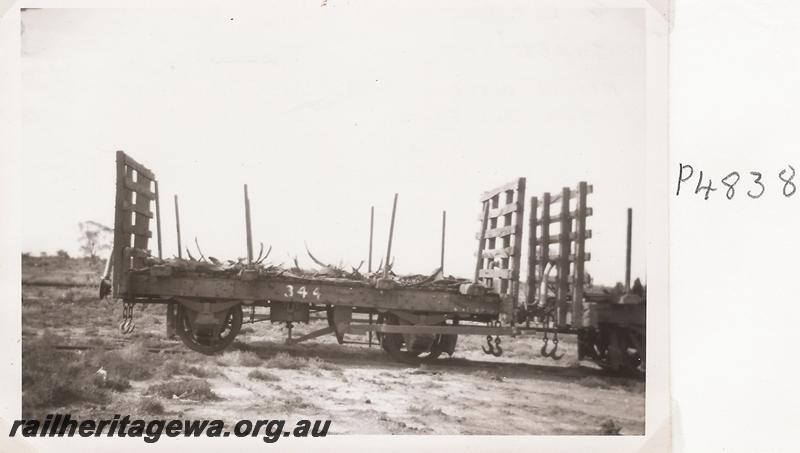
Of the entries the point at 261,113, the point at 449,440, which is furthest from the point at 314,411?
the point at 261,113

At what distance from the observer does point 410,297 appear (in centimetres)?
597

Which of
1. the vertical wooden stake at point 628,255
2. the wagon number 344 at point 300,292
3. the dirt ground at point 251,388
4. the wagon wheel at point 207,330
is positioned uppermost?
the vertical wooden stake at point 628,255

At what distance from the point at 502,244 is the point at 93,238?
146 inches

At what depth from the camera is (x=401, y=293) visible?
5.96 metres

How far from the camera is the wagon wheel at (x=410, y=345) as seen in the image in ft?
19.4

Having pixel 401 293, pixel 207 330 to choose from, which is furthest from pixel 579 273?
pixel 207 330

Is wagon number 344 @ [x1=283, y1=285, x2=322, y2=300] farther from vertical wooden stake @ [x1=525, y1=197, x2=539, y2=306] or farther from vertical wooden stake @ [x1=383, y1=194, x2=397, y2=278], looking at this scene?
vertical wooden stake @ [x1=525, y1=197, x2=539, y2=306]

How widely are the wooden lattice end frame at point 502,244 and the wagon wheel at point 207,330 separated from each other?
234 centimetres

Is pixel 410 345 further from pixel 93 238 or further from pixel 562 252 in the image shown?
pixel 93 238

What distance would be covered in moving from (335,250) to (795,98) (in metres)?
3.98

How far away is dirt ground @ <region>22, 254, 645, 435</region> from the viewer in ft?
15.8

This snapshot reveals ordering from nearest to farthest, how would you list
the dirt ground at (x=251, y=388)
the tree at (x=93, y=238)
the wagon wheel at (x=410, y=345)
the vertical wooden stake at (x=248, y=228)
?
the dirt ground at (x=251, y=388) → the tree at (x=93, y=238) → the vertical wooden stake at (x=248, y=228) → the wagon wheel at (x=410, y=345)

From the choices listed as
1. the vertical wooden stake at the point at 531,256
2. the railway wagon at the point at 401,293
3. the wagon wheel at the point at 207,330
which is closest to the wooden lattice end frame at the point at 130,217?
the railway wagon at the point at 401,293

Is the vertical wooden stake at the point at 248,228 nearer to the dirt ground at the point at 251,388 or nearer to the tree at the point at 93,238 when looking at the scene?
the dirt ground at the point at 251,388
